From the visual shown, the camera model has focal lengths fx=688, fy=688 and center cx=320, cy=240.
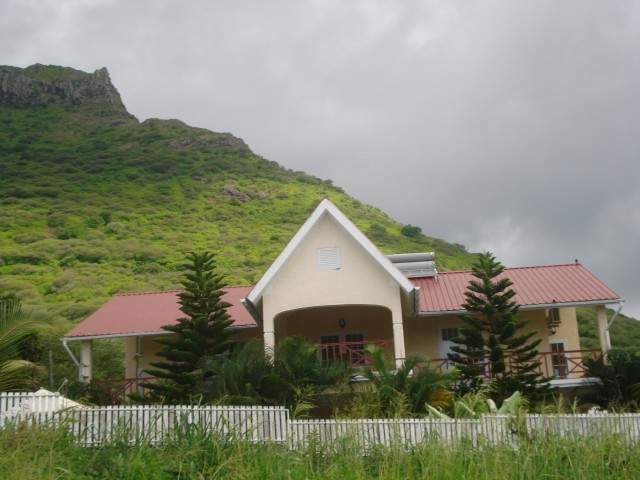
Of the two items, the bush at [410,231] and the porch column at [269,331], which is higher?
the bush at [410,231]

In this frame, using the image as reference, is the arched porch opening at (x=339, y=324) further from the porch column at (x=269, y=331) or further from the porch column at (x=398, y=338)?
the porch column at (x=398, y=338)

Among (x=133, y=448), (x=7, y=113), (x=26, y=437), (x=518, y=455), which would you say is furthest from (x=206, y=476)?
(x=7, y=113)

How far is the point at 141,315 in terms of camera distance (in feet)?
80.0

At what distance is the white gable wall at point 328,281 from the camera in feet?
62.6

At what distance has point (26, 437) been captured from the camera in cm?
807

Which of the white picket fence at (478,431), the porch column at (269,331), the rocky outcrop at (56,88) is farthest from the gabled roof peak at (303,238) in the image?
the rocky outcrop at (56,88)

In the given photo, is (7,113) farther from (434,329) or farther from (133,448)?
(133,448)

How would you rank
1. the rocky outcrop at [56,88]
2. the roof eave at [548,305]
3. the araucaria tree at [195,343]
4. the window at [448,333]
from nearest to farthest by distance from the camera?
the araucaria tree at [195,343]
the roof eave at [548,305]
the window at [448,333]
the rocky outcrop at [56,88]

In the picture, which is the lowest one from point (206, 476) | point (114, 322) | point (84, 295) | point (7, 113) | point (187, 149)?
point (206, 476)

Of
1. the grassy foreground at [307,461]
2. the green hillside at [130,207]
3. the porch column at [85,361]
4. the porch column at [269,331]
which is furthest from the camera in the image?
the green hillside at [130,207]

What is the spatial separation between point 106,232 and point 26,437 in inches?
1785

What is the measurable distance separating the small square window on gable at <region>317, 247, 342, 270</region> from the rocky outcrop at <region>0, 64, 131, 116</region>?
248 ft

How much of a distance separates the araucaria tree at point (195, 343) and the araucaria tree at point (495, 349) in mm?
6640

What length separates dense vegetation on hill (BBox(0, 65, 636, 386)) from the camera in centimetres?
4334
